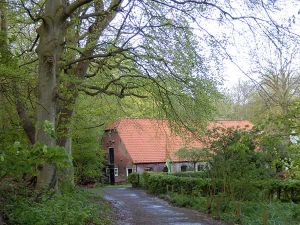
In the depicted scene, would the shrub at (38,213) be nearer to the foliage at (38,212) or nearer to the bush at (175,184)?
the foliage at (38,212)

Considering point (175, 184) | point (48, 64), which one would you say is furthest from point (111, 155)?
point (48, 64)

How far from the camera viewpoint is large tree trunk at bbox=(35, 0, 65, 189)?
12.4 meters

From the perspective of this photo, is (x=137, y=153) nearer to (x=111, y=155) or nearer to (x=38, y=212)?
(x=111, y=155)

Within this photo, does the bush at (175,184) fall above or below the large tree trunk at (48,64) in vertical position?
below

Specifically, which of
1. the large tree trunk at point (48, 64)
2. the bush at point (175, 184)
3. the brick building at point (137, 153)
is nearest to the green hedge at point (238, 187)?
the bush at point (175, 184)

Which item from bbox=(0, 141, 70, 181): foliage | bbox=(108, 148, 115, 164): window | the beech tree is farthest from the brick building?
bbox=(0, 141, 70, 181): foliage

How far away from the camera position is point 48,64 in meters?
12.5

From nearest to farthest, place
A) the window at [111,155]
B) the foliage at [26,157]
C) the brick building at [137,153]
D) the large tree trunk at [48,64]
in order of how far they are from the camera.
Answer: the foliage at [26,157] → the large tree trunk at [48,64] → the brick building at [137,153] → the window at [111,155]

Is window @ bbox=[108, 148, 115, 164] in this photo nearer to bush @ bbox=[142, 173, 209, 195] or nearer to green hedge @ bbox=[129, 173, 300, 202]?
bush @ bbox=[142, 173, 209, 195]

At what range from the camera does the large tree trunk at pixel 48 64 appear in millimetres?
12414

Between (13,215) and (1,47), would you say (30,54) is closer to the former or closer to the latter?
(1,47)

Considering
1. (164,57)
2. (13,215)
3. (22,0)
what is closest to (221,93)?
(164,57)

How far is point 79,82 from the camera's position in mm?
14141

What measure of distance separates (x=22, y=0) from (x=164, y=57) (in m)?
4.61
